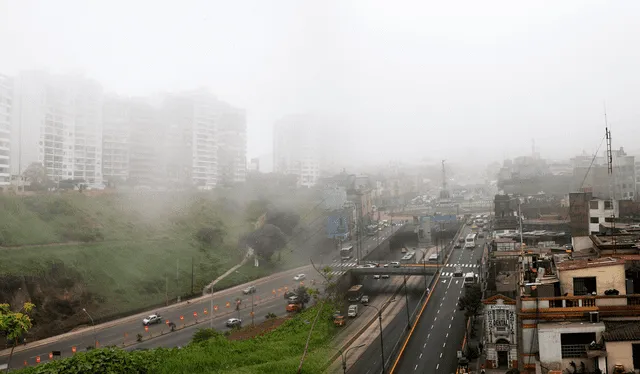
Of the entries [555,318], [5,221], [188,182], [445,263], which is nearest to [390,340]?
[555,318]

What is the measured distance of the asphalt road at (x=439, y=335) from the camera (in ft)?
33.1

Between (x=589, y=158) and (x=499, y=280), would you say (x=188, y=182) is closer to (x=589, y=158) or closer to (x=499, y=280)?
(x=499, y=280)

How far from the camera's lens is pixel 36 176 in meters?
21.6

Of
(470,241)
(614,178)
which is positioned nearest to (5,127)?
(470,241)

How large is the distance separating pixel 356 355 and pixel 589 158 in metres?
27.1

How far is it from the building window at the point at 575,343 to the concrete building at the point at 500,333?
5.27 m

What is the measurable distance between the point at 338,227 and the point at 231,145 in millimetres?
11616

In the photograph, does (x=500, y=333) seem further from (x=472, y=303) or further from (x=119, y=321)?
(x=119, y=321)

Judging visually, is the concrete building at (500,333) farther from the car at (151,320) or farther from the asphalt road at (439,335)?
the car at (151,320)

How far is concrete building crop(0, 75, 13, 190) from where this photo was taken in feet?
66.4

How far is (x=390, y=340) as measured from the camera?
38.3 ft

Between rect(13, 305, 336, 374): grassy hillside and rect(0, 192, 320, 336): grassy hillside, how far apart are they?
5926 millimetres

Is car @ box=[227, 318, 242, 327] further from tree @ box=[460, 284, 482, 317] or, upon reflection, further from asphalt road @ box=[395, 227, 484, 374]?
tree @ box=[460, 284, 482, 317]

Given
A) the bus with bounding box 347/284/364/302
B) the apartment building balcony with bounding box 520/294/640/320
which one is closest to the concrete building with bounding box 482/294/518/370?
the apartment building balcony with bounding box 520/294/640/320
